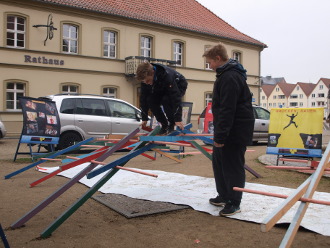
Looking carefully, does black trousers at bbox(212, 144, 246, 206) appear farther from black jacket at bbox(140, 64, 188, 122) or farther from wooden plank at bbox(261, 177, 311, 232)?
wooden plank at bbox(261, 177, 311, 232)

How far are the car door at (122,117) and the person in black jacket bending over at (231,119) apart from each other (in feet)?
25.3

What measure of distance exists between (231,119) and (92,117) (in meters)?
7.95

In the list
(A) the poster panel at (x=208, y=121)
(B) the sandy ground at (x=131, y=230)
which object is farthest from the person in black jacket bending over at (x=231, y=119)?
(A) the poster panel at (x=208, y=121)

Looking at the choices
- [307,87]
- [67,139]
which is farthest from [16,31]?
[307,87]

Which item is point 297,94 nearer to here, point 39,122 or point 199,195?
point 39,122

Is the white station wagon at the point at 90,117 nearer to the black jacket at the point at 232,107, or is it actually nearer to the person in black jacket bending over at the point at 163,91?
the person in black jacket bending over at the point at 163,91

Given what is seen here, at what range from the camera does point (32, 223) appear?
152 inches

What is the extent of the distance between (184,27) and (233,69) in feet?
75.9

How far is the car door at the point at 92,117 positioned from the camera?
11000mm

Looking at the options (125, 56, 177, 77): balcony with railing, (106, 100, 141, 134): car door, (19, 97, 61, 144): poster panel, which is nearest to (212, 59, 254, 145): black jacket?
(19, 97, 61, 144): poster panel

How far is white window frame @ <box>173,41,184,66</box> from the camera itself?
86.7 ft

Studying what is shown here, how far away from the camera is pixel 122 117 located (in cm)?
1182

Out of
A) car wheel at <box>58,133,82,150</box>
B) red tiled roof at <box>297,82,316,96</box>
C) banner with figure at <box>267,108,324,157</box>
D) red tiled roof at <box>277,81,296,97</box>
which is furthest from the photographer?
red tiled roof at <box>277,81,296,97</box>

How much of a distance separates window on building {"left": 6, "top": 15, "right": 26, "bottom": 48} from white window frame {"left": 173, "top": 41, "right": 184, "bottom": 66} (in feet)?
34.5
